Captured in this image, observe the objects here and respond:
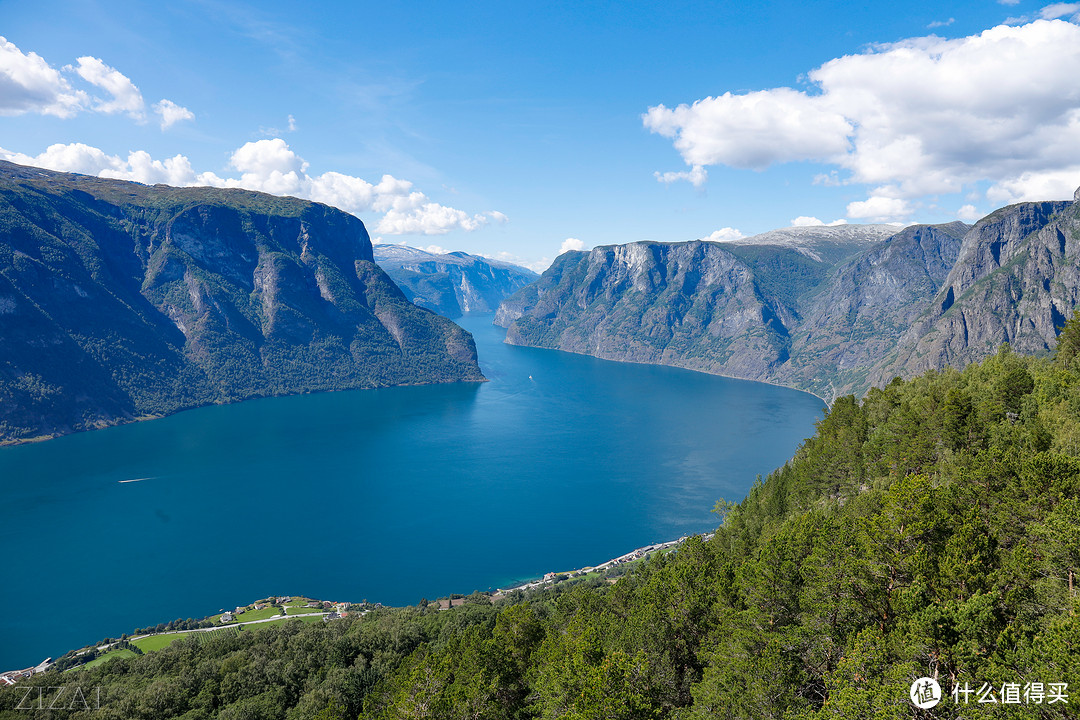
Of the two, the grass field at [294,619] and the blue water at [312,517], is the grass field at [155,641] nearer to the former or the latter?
the grass field at [294,619]

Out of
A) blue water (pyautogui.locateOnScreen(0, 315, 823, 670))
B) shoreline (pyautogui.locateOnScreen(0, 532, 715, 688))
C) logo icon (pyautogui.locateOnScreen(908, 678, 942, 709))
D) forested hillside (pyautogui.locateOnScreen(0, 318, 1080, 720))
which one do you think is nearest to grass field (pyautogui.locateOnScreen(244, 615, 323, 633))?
shoreline (pyautogui.locateOnScreen(0, 532, 715, 688))

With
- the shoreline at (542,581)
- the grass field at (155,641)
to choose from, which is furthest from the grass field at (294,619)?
the grass field at (155,641)

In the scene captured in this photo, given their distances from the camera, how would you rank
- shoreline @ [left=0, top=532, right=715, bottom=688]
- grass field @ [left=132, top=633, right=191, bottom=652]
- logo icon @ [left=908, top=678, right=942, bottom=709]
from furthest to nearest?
1. grass field @ [left=132, top=633, right=191, bottom=652]
2. shoreline @ [left=0, top=532, right=715, bottom=688]
3. logo icon @ [left=908, top=678, right=942, bottom=709]

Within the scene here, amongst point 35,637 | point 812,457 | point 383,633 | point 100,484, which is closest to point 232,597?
point 35,637

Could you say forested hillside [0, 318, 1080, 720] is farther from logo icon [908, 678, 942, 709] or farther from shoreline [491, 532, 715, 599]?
shoreline [491, 532, 715, 599]

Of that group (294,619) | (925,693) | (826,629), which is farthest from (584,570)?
(925,693)

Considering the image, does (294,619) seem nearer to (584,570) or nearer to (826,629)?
(584,570)

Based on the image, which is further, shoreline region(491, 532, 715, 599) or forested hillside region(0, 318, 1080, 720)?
shoreline region(491, 532, 715, 599)
